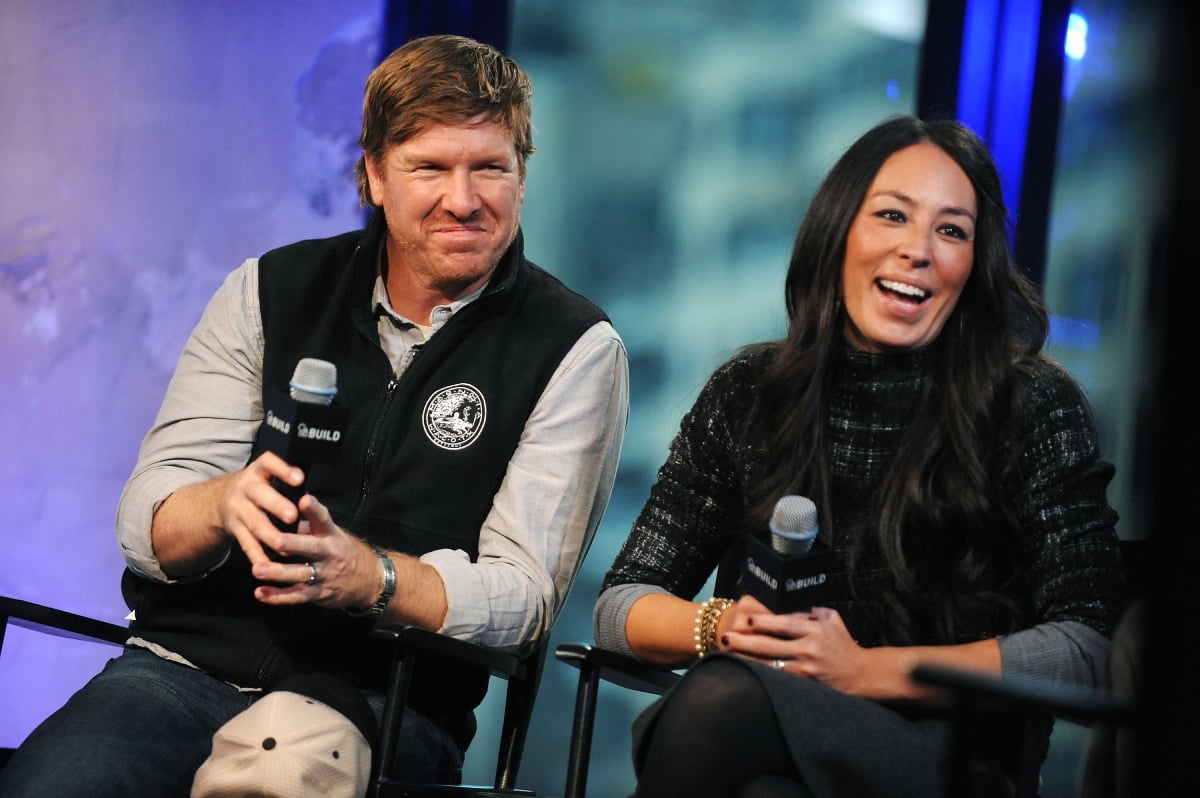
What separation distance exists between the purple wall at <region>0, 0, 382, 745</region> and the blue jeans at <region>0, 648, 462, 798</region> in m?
1.56

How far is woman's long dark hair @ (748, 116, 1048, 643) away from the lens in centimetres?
194

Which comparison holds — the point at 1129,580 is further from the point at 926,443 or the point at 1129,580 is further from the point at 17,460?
the point at 17,460

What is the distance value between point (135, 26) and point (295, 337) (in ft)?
5.82

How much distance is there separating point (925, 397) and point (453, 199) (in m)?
0.88

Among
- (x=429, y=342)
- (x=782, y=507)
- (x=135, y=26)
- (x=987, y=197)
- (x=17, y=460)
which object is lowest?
(x=17, y=460)

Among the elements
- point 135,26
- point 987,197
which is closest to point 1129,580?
point 987,197

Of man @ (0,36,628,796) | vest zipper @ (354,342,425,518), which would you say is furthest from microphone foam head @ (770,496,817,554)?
vest zipper @ (354,342,425,518)

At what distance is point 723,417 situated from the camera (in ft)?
7.09

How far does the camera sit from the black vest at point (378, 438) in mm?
2115

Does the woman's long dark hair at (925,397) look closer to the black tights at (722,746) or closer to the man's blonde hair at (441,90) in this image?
the black tights at (722,746)

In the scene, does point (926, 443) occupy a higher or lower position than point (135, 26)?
lower

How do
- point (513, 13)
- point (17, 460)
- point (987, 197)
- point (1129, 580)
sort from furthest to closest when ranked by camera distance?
point (513, 13)
point (17, 460)
point (987, 197)
point (1129, 580)

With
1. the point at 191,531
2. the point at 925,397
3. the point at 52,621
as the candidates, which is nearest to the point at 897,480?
the point at 925,397

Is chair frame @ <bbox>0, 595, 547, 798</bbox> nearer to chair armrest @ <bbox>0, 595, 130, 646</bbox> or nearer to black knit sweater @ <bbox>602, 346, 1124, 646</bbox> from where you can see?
chair armrest @ <bbox>0, 595, 130, 646</bbox>
